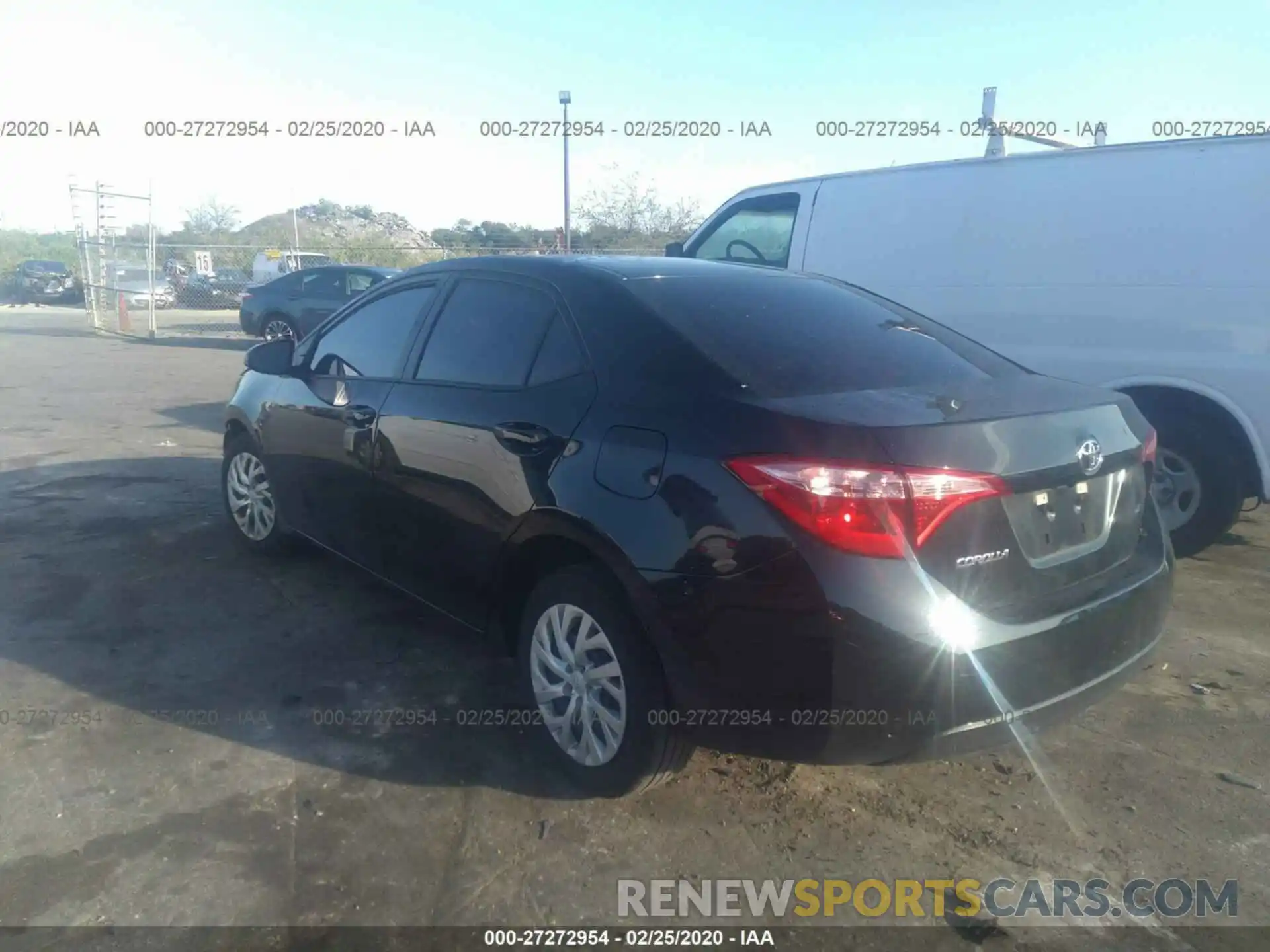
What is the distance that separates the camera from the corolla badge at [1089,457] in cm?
273

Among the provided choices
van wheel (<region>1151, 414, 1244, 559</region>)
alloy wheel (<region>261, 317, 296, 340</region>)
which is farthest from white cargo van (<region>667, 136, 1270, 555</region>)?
alloy wheel (<region>261, 317, 296, 340</region>)

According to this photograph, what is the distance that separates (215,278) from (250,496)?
25.0 metres

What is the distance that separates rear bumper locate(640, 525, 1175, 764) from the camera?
243cm

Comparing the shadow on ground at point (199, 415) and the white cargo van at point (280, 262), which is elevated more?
the white cargo van at point (280, 262)

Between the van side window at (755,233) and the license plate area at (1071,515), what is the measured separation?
14.1 feet

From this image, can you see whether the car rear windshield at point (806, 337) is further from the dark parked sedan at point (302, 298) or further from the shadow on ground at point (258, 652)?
the dark parked sedan at point (302, 298)

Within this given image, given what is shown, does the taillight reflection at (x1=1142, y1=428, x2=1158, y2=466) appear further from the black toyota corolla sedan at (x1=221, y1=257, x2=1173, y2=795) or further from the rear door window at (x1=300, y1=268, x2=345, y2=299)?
the rear door window at (x1=300, y1=268, x2=345, y2=299)

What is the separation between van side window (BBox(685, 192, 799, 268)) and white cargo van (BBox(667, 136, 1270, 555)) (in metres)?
0.81

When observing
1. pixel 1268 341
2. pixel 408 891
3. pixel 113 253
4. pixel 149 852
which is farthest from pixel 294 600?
pixel 113 253

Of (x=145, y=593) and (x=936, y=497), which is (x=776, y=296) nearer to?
(x=936, y=497)

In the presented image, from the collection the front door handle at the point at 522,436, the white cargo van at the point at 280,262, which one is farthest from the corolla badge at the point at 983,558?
the white cargo van at the point at 280,262

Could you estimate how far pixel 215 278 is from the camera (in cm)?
→ 2748

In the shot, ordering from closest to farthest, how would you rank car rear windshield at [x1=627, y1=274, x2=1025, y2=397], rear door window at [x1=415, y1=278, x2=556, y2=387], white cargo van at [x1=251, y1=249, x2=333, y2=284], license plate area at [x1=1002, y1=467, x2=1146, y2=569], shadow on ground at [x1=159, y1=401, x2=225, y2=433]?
license plate area at [x1=1002, y1=467, x2=1146, y2=569] → car rear windshield at [x1=627, y1=274, x2=1025, y2=397] → rear door window at [x1=415, y1=278, x2=556, y2=387] → shadow on ground at [x1=159, y1=401, x2=225, y2=433] → white cargo van at [x1=251, y1=249, x2=333, y2=284]

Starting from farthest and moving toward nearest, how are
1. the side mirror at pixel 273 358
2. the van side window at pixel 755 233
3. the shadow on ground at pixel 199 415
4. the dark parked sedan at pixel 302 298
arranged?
the dark parked sedan at pixel 302 298 < the shadow on ground at pixel 199 415 < the van side window at pixel 755 233 < the side mirror at pixel 273 358
